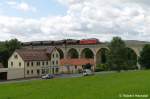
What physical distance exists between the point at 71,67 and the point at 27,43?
37.6 m

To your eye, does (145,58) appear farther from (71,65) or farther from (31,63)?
(31,63)

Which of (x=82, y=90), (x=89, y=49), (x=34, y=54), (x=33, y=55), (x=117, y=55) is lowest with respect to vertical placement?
(x=82, y=90)

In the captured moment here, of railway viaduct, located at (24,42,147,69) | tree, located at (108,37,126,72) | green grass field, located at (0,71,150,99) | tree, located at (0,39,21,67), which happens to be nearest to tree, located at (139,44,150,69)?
railway viaduct, located at (24,42,147,69)

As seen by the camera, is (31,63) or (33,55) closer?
(31,63)

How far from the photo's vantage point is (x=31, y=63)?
287 feet

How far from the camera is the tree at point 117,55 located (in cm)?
7994

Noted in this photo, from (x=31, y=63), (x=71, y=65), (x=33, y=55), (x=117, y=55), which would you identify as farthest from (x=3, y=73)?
(x=71, y=65)

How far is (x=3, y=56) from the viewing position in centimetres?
10088

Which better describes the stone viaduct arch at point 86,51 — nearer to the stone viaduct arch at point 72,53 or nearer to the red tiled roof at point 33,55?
the stone viaduct arch at point 72,53

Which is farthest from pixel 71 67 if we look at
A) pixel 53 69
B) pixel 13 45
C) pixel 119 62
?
pixel 119 62

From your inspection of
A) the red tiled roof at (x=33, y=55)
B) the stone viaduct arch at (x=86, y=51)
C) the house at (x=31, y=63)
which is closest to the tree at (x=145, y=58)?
the stone viaduct arch at (x=86, y=51)

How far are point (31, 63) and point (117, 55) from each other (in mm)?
21213

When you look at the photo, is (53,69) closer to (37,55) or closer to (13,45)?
(37,55)

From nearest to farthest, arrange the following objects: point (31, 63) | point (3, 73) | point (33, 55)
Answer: point (3, 73), point (31, 63), point (33, 55)
